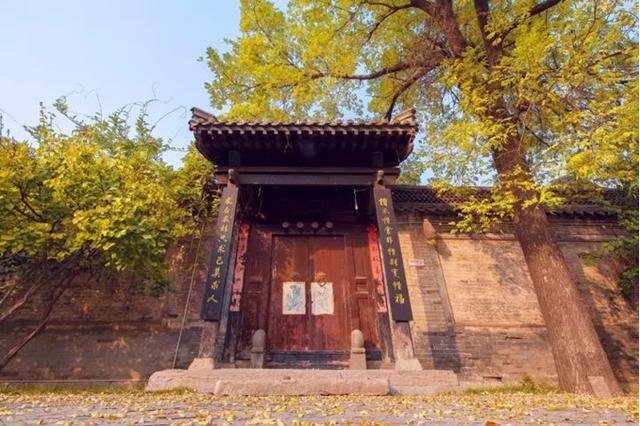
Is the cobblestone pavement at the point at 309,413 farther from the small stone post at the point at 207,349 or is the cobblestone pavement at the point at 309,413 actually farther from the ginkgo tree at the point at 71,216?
the ginkgo tree at the point at 71,216

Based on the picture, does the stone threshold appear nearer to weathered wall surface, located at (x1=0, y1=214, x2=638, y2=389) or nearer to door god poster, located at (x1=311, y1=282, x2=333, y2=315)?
weathered wall surface, located at (x1=0, y1=214, x2=638, y2=389)

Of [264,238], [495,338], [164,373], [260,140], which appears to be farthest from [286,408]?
[495,338]

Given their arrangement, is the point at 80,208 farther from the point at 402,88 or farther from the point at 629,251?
the point at 629,251

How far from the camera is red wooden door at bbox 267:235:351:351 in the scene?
7.05m

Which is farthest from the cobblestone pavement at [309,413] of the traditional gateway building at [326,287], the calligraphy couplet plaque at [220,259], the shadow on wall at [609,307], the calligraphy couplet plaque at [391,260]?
the shadow on wall at [609,307]

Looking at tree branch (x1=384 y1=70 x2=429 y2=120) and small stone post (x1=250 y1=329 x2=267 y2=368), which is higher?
tree branch (x1=384 y1=70 x2=429 y2=120)

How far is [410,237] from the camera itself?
8.39 metres

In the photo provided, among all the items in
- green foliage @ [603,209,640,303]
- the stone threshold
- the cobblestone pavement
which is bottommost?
the cobblestone pavement

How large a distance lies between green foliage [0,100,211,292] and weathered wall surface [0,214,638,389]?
88 cm

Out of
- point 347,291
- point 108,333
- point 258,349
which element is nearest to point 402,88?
point 347,291

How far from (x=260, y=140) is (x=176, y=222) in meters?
2.54

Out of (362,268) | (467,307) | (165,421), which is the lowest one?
(165,421)

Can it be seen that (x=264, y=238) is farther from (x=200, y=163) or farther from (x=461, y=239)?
(x=461, y=239)

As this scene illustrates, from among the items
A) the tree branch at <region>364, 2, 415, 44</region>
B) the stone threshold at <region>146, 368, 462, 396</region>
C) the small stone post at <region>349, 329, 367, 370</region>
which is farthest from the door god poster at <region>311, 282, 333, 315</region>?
the tree branch at <region>364, 2, 415, 44</region>
